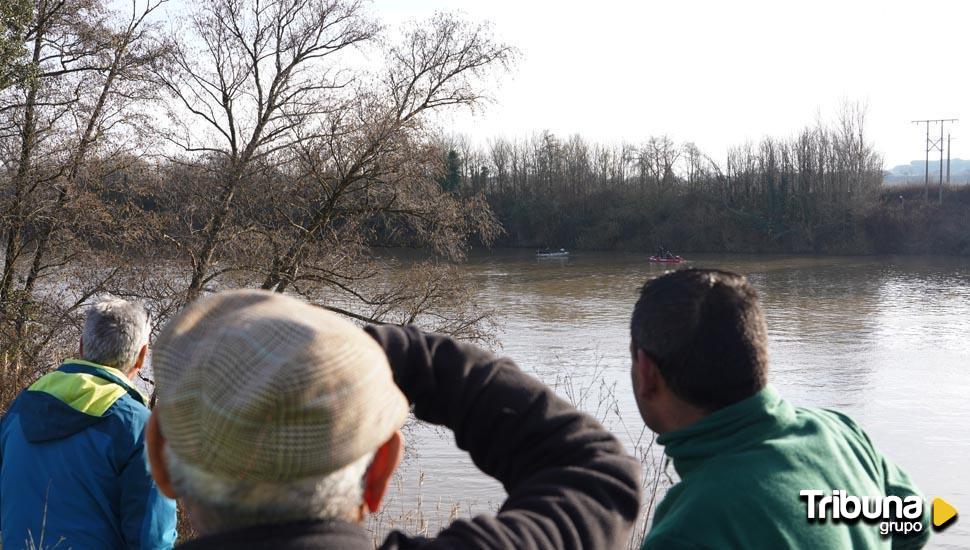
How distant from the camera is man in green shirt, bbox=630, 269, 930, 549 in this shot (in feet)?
5.13

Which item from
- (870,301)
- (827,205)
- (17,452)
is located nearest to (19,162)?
(17,452)

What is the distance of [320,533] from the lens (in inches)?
38.6

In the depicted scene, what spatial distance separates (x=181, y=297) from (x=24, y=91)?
3899 mm

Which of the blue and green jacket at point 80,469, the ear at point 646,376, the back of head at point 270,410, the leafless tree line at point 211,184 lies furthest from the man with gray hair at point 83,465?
the leafless tree line at point 211,184

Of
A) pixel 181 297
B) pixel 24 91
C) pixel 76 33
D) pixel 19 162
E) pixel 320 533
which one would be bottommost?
pixel 181 297

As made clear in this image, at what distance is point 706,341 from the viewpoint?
5.62 feet

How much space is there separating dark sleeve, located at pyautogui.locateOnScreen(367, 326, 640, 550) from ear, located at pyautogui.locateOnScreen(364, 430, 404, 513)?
72mm

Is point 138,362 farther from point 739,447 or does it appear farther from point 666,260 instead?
point 666,260

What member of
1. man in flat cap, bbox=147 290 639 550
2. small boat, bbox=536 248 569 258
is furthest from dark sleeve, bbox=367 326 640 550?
small boat, bbox=536 248 569 258

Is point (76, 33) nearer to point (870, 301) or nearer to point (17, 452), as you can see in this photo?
point (17, 452)

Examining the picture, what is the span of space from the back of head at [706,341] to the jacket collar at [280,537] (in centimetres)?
92
